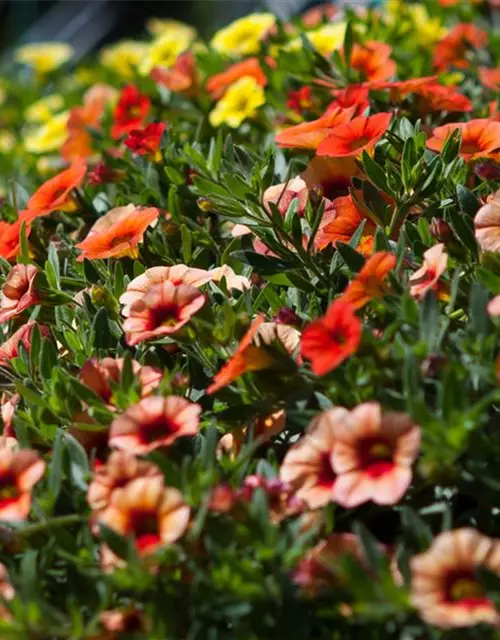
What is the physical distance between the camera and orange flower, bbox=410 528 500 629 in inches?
49.5

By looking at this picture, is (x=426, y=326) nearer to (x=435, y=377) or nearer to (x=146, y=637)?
(x=435, y=377)

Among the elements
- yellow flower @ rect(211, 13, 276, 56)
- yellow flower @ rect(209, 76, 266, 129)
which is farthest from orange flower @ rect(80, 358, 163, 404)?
yellow flower @ rect(211, 13, 276, 56)

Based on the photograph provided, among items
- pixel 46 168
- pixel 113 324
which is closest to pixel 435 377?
pixel 113 324

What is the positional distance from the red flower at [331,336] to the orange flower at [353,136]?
1.68 feet

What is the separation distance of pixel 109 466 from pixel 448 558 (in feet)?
1.60

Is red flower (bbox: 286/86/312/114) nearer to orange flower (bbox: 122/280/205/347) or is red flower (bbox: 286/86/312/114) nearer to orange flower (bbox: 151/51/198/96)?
orange flower (bbox: 151/51/198/96)

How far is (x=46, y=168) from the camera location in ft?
11.1

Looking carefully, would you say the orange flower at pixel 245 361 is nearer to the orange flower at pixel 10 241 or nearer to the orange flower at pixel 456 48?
the orange flower at pixel 10 241

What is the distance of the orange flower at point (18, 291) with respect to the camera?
189cm

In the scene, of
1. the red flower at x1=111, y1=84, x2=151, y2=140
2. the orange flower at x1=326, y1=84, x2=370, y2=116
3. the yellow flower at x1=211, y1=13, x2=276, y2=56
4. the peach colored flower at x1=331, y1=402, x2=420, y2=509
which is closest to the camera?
the peach colored flower at x1=331, y1=402, x2=420, y2=509

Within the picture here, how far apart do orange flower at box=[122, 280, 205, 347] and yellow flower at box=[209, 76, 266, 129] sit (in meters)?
1.11

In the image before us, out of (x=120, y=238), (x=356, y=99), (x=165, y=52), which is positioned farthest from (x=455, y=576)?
(x=165, y=52)

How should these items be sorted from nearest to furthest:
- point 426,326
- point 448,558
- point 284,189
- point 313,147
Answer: point 448,558, point 426,326, point 284,189, point 313,147

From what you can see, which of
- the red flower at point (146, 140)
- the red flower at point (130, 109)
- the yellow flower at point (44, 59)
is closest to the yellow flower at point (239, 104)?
the red flower at point (130, 109)
